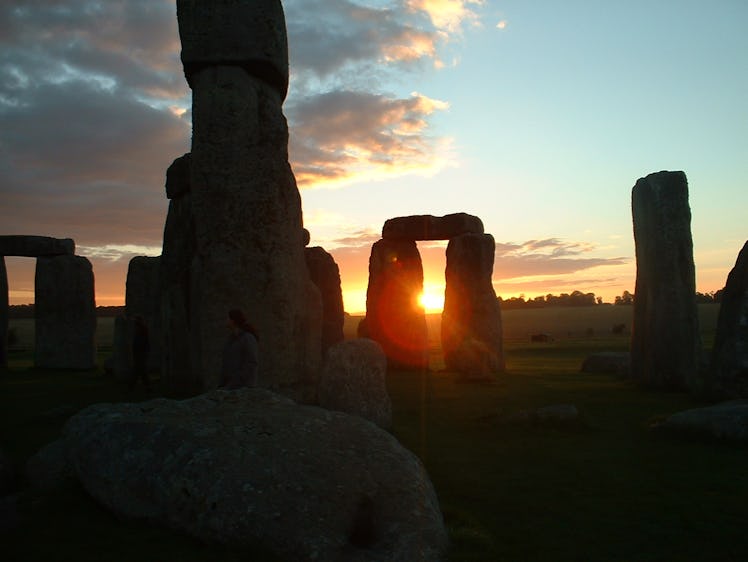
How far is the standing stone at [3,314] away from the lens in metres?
21.9

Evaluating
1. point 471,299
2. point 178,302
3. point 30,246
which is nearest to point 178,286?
point 178,302

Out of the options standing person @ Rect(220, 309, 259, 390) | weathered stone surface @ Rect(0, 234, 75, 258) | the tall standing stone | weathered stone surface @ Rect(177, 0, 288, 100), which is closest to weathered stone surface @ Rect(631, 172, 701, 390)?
weathered stone surface @ Rect(177, 0, 288, 100)

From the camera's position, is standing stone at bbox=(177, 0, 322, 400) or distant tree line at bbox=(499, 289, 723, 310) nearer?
standing stone at bbox=(177, 0, 322, 400)

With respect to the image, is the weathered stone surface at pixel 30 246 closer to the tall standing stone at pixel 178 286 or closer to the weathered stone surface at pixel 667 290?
the tall standing stone at pixel 178 286

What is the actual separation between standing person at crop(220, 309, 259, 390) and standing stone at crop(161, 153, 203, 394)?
17.6 feet

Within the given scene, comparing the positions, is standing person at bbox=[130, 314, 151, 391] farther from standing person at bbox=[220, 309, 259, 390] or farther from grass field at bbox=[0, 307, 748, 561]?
standing person at bbox=[220, 309, 259, 390]

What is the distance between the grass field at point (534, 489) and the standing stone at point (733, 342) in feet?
2.69

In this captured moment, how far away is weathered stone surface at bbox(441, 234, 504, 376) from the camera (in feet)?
69.1

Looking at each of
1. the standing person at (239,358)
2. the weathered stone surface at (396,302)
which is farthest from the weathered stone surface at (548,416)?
the weathered stone surface at (396,302)

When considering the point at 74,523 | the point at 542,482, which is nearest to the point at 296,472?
the point at 74,523

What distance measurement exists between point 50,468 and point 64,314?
16.9 meters

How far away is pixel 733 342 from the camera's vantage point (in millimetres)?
12008

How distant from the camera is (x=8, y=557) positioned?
447 cm

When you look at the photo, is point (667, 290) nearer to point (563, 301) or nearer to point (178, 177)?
point (178, 177)
